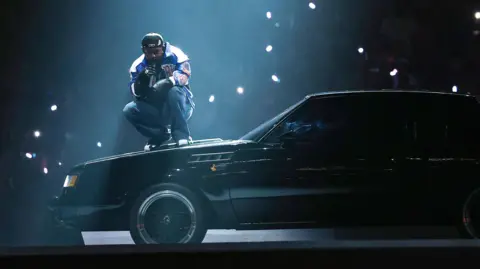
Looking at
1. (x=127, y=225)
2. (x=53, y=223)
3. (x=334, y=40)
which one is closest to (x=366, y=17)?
(x=334, y=40)

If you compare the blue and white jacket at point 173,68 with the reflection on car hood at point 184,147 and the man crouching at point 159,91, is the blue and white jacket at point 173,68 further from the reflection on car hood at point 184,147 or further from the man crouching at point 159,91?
the reflection on car hood at point 184,147

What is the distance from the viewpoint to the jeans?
22.5ft

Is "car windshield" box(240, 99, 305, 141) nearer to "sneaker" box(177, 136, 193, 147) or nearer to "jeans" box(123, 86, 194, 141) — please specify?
"sneaker" box(177, 136, 193, 147)

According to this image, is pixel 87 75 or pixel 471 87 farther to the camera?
pixel 87 75

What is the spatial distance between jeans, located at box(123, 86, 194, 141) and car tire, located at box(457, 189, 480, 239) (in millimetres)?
3006

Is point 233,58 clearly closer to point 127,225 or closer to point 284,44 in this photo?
point 284,44

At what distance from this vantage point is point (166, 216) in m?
5.82

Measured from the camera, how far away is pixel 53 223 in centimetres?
613

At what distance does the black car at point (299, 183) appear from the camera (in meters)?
5.80

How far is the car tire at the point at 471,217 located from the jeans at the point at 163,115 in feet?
9.86

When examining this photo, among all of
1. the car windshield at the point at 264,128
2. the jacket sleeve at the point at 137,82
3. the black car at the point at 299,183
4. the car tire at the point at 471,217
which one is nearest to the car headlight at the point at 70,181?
the black car at the point at 299,183

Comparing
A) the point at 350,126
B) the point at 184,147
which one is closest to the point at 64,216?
the point at 184,147

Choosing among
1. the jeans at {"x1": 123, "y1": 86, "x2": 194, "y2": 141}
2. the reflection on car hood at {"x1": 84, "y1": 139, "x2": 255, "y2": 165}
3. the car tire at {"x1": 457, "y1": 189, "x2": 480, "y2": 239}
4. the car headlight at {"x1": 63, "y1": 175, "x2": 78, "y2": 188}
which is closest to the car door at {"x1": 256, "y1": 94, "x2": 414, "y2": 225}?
the reflection on car hood at {"x1": 84, "y1": 139, "x2": 255, "y2": 165}

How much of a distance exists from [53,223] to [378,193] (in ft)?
10.7
